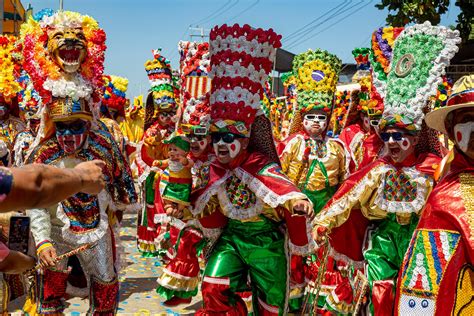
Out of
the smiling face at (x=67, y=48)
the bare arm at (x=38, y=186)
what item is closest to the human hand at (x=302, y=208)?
the smiling face at (x=67, y=48)

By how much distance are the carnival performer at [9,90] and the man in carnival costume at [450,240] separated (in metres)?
4.81

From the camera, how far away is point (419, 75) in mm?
5105

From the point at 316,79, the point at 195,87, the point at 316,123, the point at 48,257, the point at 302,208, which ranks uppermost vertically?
the point at 316,79

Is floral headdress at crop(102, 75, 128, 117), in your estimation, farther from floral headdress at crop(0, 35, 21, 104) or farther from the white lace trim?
the white lace trim

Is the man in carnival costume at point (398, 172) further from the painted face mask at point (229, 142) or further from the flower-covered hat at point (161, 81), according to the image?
the flower-covered hat at point (161, 81)

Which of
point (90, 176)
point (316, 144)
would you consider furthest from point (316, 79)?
point (90, 176)

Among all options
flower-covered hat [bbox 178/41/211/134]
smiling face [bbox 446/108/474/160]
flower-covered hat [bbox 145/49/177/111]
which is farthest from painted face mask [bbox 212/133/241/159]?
flower-covered hat [bbox 145/49/177/111]

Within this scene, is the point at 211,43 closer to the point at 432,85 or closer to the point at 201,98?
the point at 201,98

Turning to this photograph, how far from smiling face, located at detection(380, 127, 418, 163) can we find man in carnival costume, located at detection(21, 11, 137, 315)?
7.26 ft

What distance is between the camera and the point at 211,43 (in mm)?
5191

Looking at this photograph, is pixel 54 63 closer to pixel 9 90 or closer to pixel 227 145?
pixel 227 145

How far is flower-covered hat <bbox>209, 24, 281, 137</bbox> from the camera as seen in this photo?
16.3 feet

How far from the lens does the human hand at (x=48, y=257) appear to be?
16.0ft

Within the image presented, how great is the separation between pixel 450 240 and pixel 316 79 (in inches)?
180
